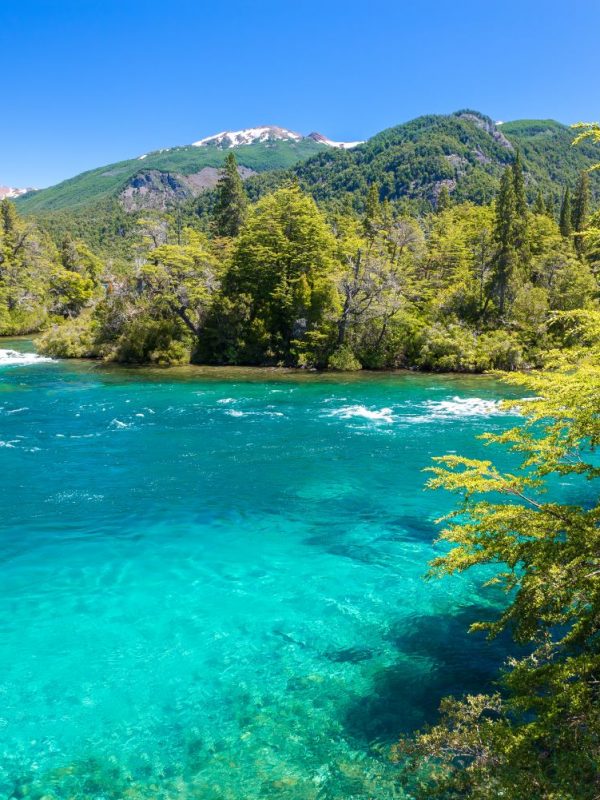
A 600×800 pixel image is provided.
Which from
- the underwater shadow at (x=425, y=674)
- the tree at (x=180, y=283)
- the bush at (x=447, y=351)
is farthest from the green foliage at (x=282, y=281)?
the underwater shadow at (x=425, y=674)

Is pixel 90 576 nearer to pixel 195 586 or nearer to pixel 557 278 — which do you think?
pixel 195 586

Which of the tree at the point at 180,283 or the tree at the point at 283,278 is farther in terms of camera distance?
the tree at the point at 180,283

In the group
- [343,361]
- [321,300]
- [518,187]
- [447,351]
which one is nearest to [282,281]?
[321,300]

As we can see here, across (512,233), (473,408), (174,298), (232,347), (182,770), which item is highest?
(512,233)

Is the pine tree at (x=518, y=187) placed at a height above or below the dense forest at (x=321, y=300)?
above

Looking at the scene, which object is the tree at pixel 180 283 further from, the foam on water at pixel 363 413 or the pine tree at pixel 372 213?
the pine tree at pixel 372 213

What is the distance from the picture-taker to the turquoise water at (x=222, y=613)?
27.0ft

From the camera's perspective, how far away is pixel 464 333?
4512 centimetres

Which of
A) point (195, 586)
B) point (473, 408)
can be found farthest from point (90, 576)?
point (473, 408)

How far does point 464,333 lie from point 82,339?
34.6 metres

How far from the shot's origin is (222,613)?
11.9 meters

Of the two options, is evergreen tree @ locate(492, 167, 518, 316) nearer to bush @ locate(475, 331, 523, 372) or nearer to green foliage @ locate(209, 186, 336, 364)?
bush @ locate(475, 331, 523, 372)

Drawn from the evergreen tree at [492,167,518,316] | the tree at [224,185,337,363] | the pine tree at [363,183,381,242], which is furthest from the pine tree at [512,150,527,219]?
the tree at [224,185,337,363]

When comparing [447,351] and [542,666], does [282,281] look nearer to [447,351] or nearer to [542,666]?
[447,351]
